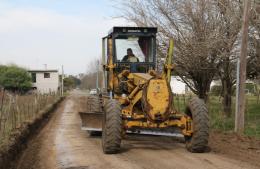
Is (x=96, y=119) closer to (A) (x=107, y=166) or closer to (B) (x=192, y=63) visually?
(A) (x=107, y=166)

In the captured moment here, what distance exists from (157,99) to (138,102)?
1.01 meters

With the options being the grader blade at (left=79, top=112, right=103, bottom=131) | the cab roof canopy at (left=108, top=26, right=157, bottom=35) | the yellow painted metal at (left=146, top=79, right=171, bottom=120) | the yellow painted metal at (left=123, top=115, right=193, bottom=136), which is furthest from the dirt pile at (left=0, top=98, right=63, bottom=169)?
the cab roof canopy at (left=108, top=26, right=157, bottom=35)

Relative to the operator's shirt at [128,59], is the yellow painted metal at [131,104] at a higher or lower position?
lower

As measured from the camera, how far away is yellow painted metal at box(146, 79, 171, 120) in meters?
11.6

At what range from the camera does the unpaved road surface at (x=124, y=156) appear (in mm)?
9844

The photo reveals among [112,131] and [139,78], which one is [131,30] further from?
[112,131]

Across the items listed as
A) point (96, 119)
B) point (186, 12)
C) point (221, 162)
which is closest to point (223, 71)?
point (186, 12)

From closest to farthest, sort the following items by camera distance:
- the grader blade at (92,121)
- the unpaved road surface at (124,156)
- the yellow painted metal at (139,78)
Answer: the unpaved road surface at (124,156) < the yellow painted metal at (139,78) < the grader blade at (92,121)

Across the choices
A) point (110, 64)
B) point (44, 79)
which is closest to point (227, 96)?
point (110, 64)

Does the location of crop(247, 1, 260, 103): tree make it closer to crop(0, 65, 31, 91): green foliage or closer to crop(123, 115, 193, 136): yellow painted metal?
crop(123, 115, 193, 136): yellow painted metal

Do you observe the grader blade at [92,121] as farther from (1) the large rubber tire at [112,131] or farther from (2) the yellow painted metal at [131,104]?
(1) the large rubber tire at [112,131]

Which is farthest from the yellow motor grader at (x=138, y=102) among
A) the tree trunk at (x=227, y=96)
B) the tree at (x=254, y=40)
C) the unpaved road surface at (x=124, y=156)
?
the tree trunk at (x=227, y=96)

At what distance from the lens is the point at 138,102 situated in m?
12.5

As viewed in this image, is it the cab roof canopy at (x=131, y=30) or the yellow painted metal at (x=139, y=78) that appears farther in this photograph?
the cab roof canopy at (x=131, y=30)
